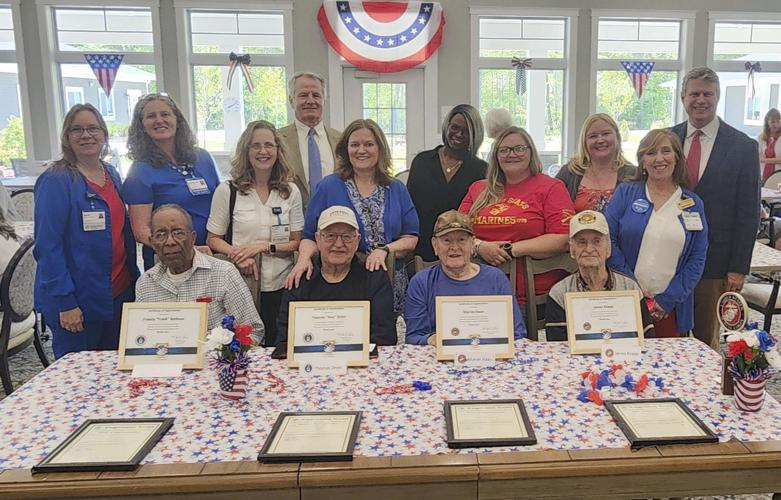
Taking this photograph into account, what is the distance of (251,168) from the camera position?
8.55ft

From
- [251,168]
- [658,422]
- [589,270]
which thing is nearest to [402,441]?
[658,422]

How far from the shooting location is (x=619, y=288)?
2.15 metres

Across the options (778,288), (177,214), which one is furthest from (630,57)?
(177,214)

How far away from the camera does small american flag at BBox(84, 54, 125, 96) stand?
23.7 ft

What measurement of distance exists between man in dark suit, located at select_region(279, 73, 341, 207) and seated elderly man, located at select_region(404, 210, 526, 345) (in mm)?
1013

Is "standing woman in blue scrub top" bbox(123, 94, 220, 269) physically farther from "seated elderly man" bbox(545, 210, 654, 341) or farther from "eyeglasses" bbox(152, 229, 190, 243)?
"seated elderly man" bbox(545, 210, 654, 341)

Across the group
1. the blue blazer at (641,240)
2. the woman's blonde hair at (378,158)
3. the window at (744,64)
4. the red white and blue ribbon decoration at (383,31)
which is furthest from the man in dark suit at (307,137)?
the window at (744,64)

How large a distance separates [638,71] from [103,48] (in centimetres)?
660

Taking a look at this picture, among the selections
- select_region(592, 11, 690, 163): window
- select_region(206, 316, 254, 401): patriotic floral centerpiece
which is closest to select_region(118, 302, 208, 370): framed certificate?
select_region(206, 316, 254, 401): patriotic floral centerpiece

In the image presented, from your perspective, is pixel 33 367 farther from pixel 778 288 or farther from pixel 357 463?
pixel 778 288

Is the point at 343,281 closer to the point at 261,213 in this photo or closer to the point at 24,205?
the point at 261,213

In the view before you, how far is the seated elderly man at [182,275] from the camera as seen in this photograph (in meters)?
2.10

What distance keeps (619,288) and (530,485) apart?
1.09 meters

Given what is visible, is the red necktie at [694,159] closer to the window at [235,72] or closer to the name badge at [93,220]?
the name badge at [93,220]
